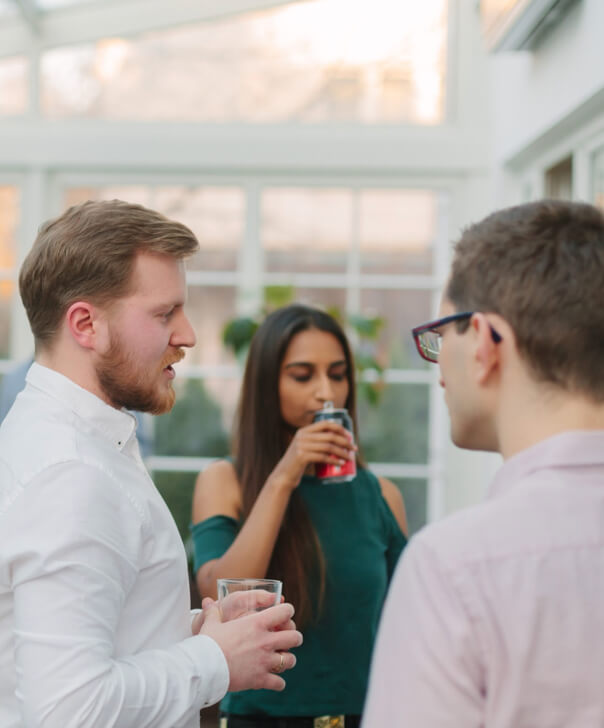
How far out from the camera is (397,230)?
4.49m

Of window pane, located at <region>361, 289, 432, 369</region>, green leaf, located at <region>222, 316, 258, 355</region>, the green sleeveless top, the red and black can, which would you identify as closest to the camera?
the green sleeveless top

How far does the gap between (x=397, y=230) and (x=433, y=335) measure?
11.4 feet

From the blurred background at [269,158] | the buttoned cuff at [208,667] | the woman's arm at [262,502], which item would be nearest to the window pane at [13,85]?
the blurred background at [269,158]

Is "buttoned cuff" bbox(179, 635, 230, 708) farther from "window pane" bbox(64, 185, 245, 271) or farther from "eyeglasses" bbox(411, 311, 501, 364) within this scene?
"window pane" bbox(64, 185, 245, 271)

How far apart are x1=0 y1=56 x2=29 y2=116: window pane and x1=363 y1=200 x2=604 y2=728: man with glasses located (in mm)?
4010

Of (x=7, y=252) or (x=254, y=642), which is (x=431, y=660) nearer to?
(x=254, y=642)

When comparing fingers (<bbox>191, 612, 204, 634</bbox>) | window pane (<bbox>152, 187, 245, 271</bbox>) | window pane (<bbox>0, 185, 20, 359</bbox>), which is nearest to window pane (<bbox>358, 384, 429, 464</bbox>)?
window pane (<bbox>152, 187, 245, 271</bbox>)

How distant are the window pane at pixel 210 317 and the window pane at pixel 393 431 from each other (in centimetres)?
73

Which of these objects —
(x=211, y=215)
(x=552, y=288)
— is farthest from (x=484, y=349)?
Result: (x=211, y=215)

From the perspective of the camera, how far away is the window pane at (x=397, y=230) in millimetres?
4469

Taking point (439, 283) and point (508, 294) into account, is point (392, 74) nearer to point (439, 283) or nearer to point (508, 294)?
point (439, 283)

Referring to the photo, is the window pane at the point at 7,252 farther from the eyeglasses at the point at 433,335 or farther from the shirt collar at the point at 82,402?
the eyeglasses at the point at 433,335

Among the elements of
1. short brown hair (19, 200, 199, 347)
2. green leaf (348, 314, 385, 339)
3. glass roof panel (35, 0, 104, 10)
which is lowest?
short brown hair (19, 200, 199, 347)

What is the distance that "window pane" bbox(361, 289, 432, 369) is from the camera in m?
4.39
